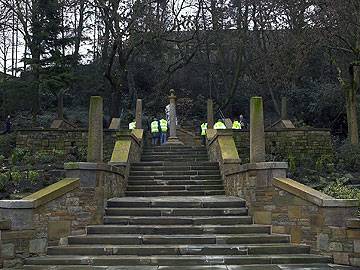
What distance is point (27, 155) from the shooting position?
18828 millimetres

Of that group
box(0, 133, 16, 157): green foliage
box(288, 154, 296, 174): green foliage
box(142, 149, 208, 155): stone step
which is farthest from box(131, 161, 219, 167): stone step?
box(0, 133, 16, 157): green foliage

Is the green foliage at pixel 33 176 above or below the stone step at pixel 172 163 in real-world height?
below

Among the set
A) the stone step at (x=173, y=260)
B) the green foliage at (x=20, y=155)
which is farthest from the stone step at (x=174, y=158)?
the stone step at (x=173, y=260)

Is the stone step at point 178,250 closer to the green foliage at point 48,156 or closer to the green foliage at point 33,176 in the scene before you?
the green foliage at point 33,176

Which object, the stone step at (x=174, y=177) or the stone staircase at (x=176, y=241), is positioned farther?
the stone step at (x=174, y=177)

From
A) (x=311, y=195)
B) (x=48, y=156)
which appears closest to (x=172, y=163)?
(x=48, y=156)

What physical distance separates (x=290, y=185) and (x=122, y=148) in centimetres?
651

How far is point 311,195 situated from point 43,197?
5089mm

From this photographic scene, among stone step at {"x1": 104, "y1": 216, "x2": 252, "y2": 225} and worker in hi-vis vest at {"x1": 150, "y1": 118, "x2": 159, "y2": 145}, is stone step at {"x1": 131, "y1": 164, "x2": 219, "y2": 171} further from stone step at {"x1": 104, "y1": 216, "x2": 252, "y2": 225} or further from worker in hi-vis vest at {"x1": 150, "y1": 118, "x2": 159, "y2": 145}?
worker in hi-vis vest at {"x1": 150, "y1": 118, "x2": 159, "y2": 145}

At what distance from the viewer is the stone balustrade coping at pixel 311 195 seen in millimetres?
8898

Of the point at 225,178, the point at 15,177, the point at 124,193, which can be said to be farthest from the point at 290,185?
the point at 15,177

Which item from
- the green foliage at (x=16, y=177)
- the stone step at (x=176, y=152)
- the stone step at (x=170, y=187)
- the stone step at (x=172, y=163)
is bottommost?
the stone step at (x=170, y=187)

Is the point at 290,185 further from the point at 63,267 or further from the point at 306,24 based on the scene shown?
the point at 306,24

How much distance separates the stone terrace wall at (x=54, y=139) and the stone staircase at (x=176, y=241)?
25.4 ft
